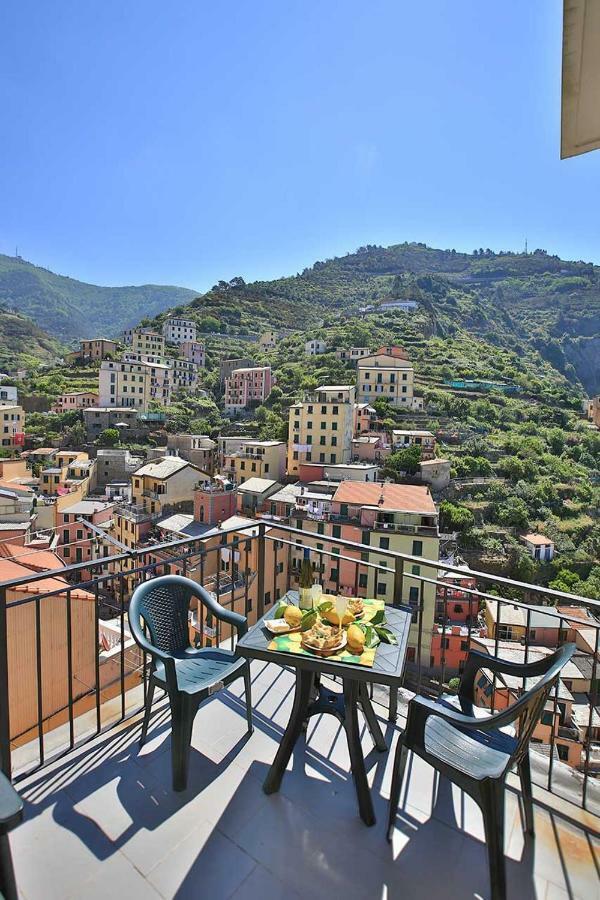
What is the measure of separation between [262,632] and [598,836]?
1718 mm

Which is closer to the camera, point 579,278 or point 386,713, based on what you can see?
point 386,713

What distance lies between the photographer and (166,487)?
2769cm

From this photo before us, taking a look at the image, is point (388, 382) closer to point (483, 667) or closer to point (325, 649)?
point (483, 667)

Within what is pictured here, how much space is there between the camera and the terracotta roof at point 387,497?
69.8 ft

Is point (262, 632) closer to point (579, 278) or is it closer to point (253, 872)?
point (253, 872)

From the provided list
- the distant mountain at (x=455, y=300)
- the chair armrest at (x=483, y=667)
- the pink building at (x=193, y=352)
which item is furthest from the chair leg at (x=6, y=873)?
the distant mountain at (x=455, y=300)

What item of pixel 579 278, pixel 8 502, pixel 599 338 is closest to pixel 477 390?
pixel 8 502

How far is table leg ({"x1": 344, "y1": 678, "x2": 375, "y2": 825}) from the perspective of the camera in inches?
75.6

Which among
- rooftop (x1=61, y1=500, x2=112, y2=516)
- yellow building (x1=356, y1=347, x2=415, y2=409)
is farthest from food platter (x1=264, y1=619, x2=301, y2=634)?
yellow building (x1=356, y1=347, x2=415, y2=409)

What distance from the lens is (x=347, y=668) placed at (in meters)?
1.78

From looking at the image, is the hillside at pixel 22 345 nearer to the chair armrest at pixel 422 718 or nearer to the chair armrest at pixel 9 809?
the chair armrest at pixel 9 809

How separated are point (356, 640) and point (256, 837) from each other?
0.94m

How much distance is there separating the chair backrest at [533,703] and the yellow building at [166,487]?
27.8 m

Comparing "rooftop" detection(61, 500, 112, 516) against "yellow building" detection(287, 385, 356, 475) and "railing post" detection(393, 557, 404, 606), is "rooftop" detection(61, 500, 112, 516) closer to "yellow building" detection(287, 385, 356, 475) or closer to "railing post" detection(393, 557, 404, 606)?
"yellow building" detection(287, 385, 356, 475)
